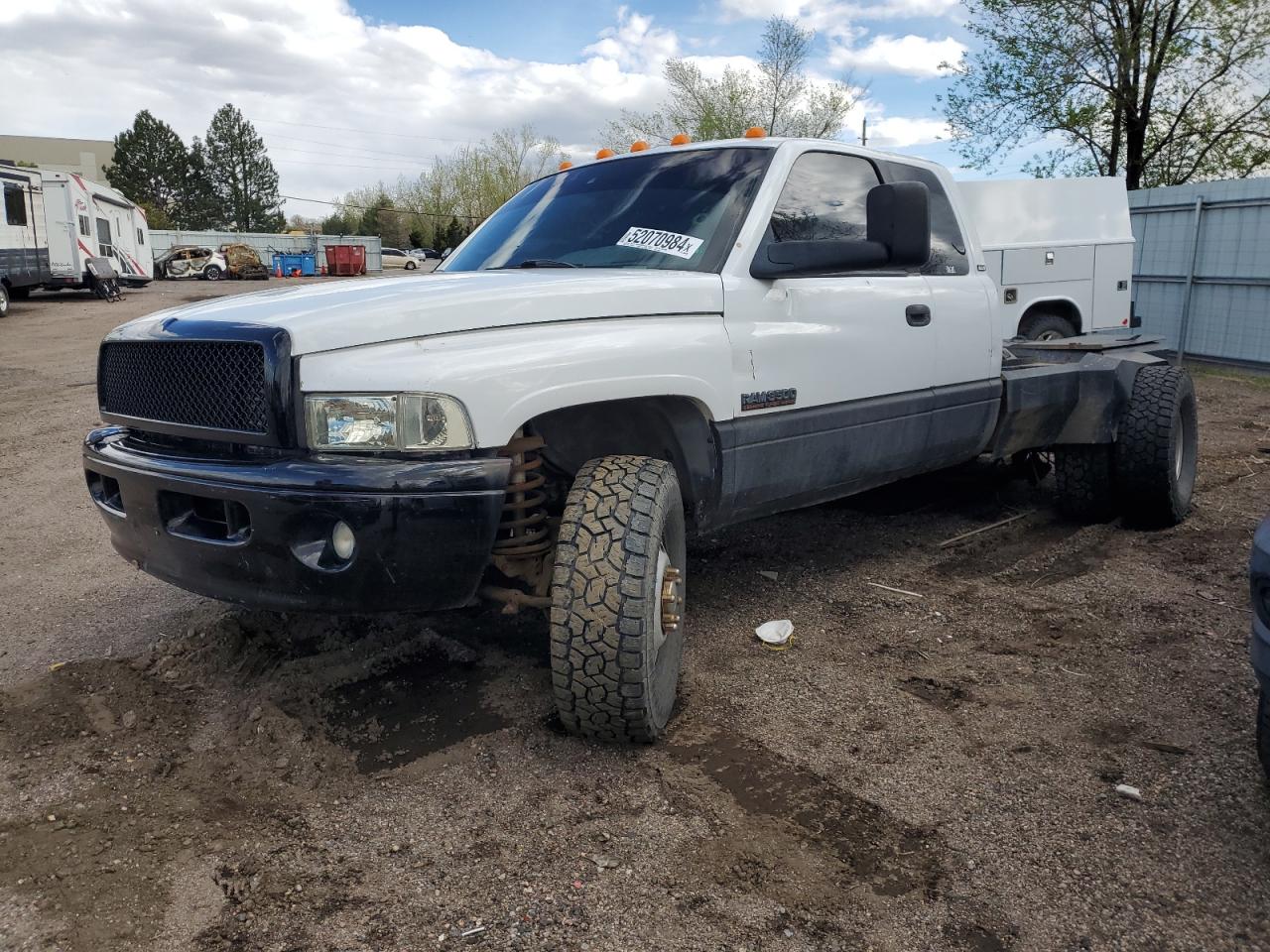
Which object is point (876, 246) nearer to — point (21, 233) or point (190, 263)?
point (21, 233)

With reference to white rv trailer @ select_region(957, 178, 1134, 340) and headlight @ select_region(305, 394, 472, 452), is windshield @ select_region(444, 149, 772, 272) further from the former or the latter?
white rv trailer @ select_region(957, 178, 1134, 340)

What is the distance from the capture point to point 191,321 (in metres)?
2.79

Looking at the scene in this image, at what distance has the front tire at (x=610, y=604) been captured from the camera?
2656 mm

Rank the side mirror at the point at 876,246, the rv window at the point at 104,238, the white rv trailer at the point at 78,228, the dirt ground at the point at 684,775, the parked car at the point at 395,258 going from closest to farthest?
the dirt ground at the point at 684,775, the side mirror at the point at 876,246, the white rv trailer at the point at 78,228, the rv window at the point at 104,238, the parked car at the point at 395,258

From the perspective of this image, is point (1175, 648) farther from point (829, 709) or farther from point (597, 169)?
point (597, 169)

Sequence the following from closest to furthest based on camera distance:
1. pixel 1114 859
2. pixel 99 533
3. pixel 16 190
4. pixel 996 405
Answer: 1. pixel 1114 859
2. pixel 996 405
3. pixel 99 533
4. pixel 16 190

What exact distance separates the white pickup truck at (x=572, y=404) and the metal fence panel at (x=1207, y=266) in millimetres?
10209

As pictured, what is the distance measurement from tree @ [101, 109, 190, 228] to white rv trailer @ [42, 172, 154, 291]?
4935 centimetres

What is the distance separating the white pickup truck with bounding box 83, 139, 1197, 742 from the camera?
8.31 feet

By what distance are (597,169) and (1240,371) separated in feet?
37.9

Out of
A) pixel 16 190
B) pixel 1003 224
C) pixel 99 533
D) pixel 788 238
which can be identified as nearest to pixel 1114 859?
pixel 788 238

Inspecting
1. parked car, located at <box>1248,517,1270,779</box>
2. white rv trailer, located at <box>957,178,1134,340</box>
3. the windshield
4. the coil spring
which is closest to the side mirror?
the windshield

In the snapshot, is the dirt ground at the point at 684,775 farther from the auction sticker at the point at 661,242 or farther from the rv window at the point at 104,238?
the rv window at the point at 104,238

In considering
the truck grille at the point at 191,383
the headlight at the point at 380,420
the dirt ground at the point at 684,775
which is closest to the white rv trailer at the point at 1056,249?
the dirt ground at the point at 684,775
